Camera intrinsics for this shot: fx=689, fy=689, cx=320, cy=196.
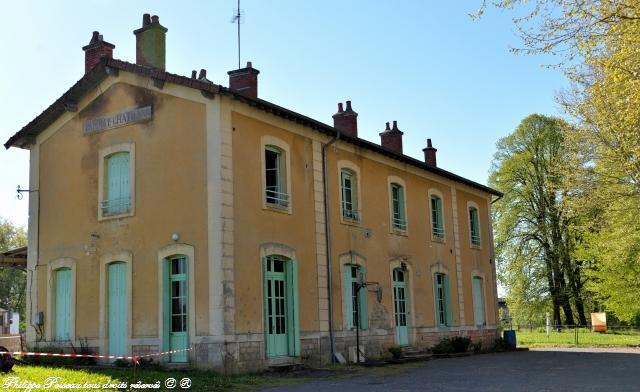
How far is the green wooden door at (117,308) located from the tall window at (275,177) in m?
3.64

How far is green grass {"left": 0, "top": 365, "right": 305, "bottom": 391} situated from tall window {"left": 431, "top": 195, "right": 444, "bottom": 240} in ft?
35.1

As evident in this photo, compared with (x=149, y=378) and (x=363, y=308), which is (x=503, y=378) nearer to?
(x=363, y=308)

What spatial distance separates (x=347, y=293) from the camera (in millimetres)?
17672

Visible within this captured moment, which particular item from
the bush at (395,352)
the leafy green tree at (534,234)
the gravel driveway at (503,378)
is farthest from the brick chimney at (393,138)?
the leafy green tree at (534,234)

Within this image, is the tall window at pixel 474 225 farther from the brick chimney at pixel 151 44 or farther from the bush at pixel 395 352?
the brick chimney at pixel 151 44

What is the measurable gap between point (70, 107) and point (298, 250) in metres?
6.52

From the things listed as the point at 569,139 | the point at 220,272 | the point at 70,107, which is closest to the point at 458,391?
the point at 220,272

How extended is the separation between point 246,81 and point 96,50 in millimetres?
3861

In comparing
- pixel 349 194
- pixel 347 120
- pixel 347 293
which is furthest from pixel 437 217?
pixel 347 293

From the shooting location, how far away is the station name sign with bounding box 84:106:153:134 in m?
15.3

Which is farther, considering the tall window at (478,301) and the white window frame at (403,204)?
the tall window at (478,301)

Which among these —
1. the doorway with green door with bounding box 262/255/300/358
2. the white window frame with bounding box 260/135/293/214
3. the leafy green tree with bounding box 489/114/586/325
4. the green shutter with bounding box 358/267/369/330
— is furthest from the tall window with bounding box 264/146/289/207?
the leafy green tree with bounding box 489/114/586/325

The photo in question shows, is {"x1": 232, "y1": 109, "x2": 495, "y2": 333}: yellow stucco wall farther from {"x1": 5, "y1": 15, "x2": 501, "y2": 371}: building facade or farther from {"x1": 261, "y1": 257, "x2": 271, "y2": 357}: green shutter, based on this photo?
{"x1": 261, "y1": 257, "x2": 271, "y2": 357}: green shutter

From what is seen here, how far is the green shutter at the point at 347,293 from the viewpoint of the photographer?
1742 cm
